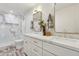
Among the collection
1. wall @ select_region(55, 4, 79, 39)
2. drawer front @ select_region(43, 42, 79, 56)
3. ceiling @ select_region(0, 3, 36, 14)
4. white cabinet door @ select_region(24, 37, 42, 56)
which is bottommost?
white cabinet door @ select_region(24, 37, 42, 56)

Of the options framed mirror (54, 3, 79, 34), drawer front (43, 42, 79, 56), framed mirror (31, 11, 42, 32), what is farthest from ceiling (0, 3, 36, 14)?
drawer front (43, 42, 79, 56)

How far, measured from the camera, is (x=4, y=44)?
3.87 m

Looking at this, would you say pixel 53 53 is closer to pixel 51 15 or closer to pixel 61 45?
pixel 61 45

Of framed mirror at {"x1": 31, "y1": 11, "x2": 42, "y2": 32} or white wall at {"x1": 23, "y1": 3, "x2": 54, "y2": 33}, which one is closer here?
white wall at {"x1": 23, "y1": 3, "x2": 54, "y2": 33}

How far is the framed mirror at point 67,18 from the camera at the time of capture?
69.6 inches

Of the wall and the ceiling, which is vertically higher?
the ceiling

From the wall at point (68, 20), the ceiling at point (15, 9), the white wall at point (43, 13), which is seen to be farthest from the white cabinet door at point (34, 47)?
the ceiling at point (15, 9)

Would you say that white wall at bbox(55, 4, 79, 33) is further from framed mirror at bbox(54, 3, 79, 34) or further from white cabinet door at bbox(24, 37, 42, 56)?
white cabinet door at bbox(24, 37, 42, 56)

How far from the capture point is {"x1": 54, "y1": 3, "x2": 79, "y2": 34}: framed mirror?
1767mm

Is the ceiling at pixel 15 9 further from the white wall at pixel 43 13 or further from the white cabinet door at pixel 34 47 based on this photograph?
the white cabinet door at pixel 34 47

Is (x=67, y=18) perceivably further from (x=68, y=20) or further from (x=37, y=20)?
(x=37, y=20)

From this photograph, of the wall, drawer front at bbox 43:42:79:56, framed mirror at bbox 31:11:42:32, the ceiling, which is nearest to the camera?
drawer front at bbox 43:42:79:56

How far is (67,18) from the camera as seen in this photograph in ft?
6.36

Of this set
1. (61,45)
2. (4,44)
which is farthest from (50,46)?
(4,44)
